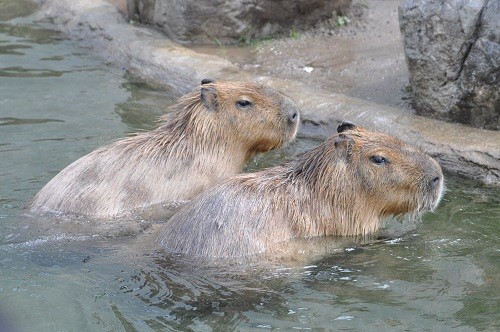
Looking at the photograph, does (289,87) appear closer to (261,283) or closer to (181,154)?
(181,154)

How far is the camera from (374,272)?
19.6 ft

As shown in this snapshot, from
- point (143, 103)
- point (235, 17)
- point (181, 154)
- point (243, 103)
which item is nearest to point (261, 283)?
point (181, 154)

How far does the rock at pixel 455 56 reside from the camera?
25.6 feet

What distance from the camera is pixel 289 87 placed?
29.9ft

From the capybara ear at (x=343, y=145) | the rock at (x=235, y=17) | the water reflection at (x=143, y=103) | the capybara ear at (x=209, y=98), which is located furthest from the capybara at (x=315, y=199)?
the rock at (x=235, y=17)

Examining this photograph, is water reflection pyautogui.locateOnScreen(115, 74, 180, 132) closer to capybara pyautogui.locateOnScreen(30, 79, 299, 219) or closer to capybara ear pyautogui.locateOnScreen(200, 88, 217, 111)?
capybara pyautogui.locateOnScreen(30, 79, 299, 219)

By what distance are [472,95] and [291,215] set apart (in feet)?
9.05

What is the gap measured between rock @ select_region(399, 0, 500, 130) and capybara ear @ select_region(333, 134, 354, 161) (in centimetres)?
234

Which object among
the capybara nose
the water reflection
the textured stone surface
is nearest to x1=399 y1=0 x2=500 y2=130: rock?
the textured stone surface

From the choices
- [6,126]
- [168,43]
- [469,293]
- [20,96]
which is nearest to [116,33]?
[168,43]

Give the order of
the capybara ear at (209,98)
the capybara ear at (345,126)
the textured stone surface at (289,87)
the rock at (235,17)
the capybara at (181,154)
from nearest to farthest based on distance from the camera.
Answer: the capybara ear at (345,126) < the capybara at (181,154) < the capybara ear at (209,98) < the textured stone surface at (289,87) < the rock at (235,17)

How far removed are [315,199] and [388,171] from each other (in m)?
0.54

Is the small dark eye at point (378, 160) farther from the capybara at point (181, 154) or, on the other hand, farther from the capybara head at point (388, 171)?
the capybara at point (181, 154)

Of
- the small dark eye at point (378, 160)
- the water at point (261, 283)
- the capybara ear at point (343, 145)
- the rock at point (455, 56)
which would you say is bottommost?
the water at point (261, 283)
